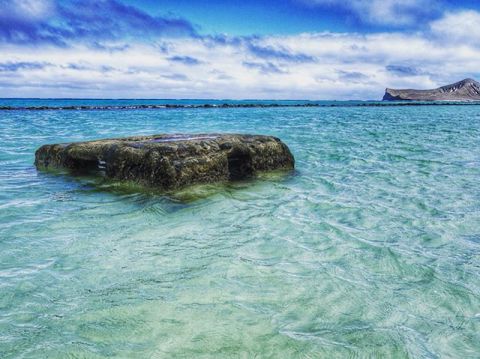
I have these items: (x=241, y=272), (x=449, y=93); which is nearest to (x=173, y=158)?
(x=241, y=272)

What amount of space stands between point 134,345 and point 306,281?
1658mm

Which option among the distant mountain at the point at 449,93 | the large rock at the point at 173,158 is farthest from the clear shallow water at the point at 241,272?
the distant mountain at the point at 449,93

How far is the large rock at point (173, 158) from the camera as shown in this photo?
7094 mm

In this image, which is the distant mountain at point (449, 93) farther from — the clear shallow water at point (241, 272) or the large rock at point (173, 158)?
the clear shallow water at point (241, 272)

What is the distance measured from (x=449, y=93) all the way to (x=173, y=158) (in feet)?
632

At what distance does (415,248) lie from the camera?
449 centimetres

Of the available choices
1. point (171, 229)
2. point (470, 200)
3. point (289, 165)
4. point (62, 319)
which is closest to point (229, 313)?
point (62, 319)

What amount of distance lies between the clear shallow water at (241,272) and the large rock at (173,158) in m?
0.57

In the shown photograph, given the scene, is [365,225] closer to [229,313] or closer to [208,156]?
[229,313]

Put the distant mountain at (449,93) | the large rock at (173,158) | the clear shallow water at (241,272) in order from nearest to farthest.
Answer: the clear shallow water at (241,272) < the large rock at (173,158) < the distant mountain at (449,93)

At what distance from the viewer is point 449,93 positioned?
17238 centimetres

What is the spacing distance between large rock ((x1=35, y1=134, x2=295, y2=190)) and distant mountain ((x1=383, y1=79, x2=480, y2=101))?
182716mm

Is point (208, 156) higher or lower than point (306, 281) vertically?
higher

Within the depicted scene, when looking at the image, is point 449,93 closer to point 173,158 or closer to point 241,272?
point 173,158
